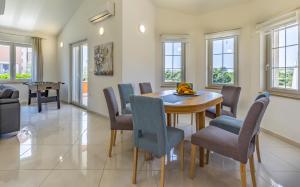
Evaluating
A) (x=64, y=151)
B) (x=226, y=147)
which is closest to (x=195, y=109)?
(x=226, y=147)

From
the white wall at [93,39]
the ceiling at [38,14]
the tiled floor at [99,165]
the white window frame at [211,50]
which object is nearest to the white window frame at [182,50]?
the white window frame at [211,50]

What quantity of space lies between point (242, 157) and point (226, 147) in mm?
153

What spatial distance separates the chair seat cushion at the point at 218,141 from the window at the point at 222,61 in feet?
8.82

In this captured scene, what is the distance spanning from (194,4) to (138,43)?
1.51 meters

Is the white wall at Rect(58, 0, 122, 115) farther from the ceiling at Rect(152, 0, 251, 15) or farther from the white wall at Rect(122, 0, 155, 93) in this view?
the ceiling at Rect(152, 0, 251, 15)

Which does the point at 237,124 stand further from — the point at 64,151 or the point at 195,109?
the point at 64,151

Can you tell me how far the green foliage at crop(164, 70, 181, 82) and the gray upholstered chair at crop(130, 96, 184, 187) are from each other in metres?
3.17

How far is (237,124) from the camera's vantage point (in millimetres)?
2322

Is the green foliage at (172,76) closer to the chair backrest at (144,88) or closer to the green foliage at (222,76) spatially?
the green foliage at (222,76)

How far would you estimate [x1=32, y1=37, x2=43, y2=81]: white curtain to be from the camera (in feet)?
22.8

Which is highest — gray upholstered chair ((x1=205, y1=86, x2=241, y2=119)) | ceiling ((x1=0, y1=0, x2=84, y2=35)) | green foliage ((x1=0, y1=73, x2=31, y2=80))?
ceiling ((x1=0, y1=0, x2=84, y2=35))

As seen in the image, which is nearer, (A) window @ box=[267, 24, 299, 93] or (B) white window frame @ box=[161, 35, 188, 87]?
(A) window @ box=[267, 24, 299, 93]

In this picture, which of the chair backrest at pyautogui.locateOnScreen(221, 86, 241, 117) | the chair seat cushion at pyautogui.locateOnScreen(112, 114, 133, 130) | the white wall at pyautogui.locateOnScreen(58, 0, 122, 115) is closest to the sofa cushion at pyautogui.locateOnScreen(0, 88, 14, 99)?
the white wall at pyautogui.locateOnScreen(58, 0, 122, 115)

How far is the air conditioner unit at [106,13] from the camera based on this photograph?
429 centimetres
